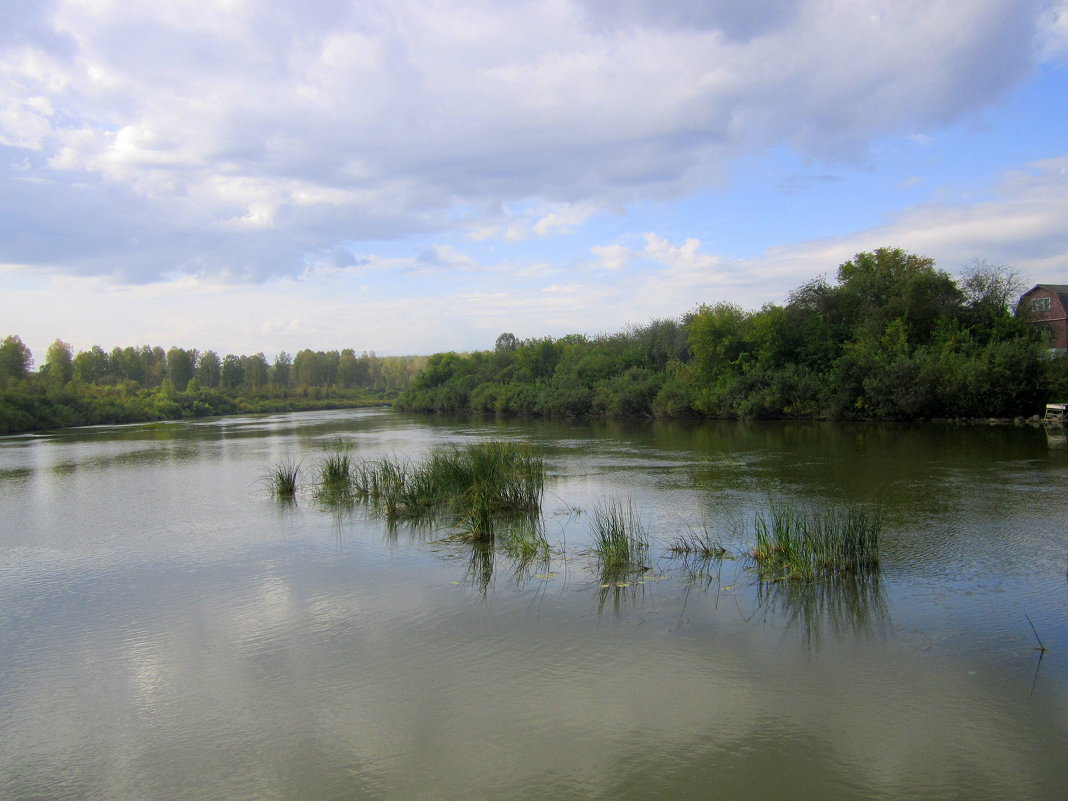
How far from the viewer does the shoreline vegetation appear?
91.9ft

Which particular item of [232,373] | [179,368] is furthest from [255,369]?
[179,368]

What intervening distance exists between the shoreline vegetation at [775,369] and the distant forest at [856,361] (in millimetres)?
65

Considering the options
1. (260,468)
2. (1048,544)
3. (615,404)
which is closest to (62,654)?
(1048,544)

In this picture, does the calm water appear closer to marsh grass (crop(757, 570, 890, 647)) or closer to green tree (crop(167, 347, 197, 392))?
marsh grass (crop(757, 570, 890, 647))

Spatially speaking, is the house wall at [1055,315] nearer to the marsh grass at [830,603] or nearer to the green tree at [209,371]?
the marsh grass at [830,603]

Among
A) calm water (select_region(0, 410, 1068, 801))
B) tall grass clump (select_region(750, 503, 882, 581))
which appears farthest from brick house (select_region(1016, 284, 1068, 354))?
tall grass clump (select_region(750, 503, 882, 581))

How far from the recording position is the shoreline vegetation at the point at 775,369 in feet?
91.9

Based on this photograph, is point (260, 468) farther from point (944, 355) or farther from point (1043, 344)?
point (1043, 344)

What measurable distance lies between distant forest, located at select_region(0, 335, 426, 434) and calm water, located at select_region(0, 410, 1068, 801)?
146 ft

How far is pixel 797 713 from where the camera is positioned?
15.5 ft

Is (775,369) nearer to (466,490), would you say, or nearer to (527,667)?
(466,490)

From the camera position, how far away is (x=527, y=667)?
568 cm

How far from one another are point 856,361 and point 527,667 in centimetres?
2980

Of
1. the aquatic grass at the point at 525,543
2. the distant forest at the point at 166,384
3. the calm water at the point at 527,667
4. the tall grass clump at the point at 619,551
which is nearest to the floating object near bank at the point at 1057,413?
the calm water at the point at 527,667
